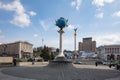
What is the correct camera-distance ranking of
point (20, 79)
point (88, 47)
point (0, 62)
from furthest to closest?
point (88, 47), point (0, 62), point (20, 79)

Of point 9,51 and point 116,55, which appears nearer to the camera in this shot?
point 116,55

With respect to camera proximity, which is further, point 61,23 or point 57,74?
point 61,23

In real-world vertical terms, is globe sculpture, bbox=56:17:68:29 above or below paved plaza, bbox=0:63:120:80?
above

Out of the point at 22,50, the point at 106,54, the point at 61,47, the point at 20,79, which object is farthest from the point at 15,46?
the point at 20,79

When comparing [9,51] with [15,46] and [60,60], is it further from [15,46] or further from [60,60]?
[60,60]

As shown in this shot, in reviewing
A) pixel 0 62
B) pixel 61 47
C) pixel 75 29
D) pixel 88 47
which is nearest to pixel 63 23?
pixel 61 47

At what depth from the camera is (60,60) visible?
39.9 m

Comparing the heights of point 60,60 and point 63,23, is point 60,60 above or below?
below

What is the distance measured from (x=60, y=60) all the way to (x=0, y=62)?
17.3 meters

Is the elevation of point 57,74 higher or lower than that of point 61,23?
lower

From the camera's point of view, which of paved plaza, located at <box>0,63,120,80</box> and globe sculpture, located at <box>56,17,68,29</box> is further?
globe sculpture, located at <box>56,17,68,29</box>

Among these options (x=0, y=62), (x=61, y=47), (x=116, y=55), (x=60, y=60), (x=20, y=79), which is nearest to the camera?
(x=20, y=79)

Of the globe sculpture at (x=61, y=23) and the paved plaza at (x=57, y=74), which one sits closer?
the paved plaza at (x=57, y=74)

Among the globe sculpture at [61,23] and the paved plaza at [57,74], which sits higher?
the globe sculpture at [61,23]
